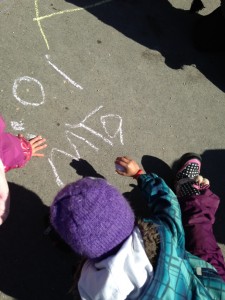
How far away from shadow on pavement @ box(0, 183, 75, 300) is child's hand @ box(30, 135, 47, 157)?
238mm

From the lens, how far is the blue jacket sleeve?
79.4 inches

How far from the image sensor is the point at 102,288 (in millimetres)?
1652

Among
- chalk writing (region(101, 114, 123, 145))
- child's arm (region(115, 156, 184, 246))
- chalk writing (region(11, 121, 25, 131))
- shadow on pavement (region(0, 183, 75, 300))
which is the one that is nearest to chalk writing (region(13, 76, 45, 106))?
chalk writing (region(11, 121, 25, 131))

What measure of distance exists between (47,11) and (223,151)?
1.64 meters

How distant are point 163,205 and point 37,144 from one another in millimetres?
889

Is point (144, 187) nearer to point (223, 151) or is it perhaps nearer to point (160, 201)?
point (160, 201)

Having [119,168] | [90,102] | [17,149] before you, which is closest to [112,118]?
[90,102]

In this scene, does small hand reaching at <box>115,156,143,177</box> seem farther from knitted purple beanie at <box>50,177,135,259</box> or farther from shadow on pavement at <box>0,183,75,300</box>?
knitted purple beanie at <box>50,177,135,259</box>

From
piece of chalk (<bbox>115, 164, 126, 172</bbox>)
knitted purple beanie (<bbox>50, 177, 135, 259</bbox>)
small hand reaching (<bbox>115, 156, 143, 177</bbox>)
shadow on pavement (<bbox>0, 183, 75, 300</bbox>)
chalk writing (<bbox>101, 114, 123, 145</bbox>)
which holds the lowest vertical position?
shadow on pavement (<bbox>0, 183, 75, 300</bbox>)

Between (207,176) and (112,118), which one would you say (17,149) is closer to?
(112,118)

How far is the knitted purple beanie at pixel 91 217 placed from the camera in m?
1.60

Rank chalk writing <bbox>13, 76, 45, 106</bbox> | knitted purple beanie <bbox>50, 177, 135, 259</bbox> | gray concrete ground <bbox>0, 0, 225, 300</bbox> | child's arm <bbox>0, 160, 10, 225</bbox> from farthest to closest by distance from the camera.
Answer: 1. chalk writing <bbox>13, 76, 45, 106</bbox>
2. gray concrete ground <bbox>0, 0, 225, 300</bbox>
3. child's arm <bbox>0, 160, 10, 225</bbox>
4. knitted purple beanie <bbox>50, 177, 135, 259</bbox>

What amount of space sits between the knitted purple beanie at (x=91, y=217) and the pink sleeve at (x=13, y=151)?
2.19 feet

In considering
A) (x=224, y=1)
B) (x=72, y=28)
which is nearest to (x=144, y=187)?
(x=72, y=28)
